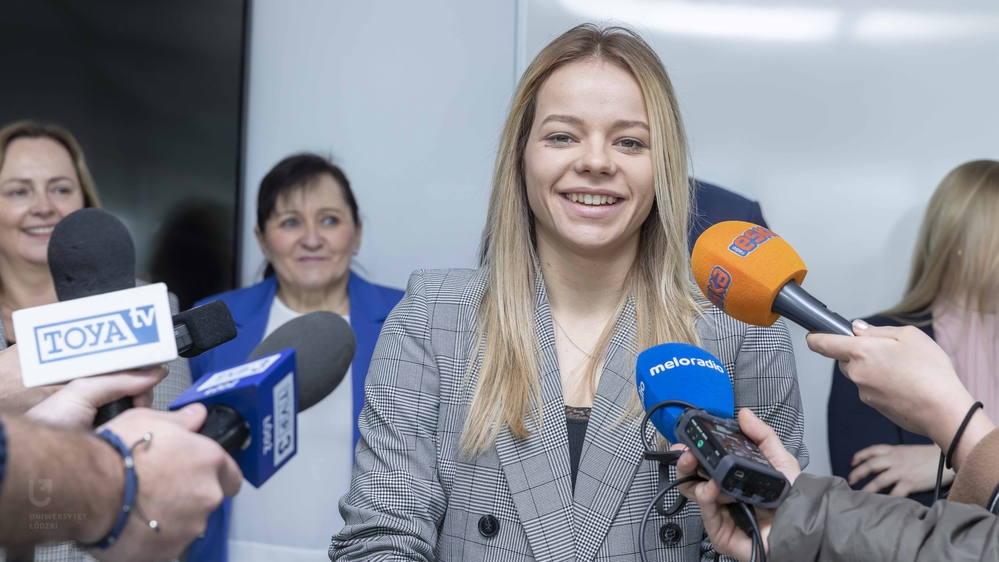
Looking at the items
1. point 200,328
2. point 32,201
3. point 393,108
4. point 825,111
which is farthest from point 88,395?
point 825,111

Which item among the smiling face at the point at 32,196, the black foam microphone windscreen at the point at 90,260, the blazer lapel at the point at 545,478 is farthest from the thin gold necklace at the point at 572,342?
the smiling face at the point at 32,196

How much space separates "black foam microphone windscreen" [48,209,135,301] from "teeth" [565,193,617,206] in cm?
79

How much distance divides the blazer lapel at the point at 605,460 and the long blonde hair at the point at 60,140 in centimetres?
158

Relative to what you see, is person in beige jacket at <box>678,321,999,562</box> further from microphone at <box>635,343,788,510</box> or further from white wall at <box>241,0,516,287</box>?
white wall at <box>241,0,516,287</box>

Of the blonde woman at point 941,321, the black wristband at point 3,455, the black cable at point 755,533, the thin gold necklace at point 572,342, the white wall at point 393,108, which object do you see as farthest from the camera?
the white wall at point 393,108

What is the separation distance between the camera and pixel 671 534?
1.30 m

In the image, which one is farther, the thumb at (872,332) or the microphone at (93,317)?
the thumb at (872,332)

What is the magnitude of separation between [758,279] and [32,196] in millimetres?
2079

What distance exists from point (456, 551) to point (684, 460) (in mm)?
508

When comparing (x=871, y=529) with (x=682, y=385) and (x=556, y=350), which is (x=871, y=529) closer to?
(x=682, y=385)

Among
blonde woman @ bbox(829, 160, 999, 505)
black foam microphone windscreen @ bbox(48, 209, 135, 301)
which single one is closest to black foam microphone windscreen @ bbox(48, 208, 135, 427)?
black foam microphone windscreen @ bbox(48, 209, 135, 301)

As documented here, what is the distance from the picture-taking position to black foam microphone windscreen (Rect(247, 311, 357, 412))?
1.03m

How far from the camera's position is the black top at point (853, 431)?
215cm

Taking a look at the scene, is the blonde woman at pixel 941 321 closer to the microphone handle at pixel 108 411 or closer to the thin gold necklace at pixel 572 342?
the thin gold necklace at pixel 572 342
